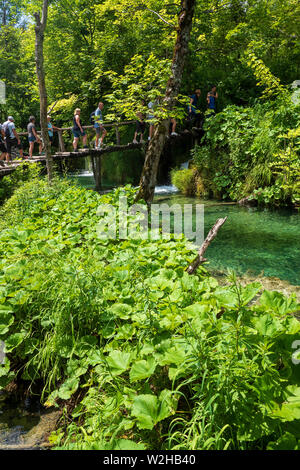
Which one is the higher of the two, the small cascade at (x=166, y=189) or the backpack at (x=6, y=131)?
the backpack at (x=6, y=131)

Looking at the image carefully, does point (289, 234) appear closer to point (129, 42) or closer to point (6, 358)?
point (6, 358)

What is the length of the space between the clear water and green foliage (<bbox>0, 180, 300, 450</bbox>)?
2117 millimetres

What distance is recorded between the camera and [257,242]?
6.97 metres

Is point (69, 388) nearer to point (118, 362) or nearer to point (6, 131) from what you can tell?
point (118, 362)

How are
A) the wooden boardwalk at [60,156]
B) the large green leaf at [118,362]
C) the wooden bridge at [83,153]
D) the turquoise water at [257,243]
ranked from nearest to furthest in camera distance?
the large green leaf at [118,362] < the turquoise water at [257,243] < the wooden boardwalk at [60,156] < the wooden bridge at [83,153]

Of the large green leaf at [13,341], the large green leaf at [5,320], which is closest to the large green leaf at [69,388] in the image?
the large green leaf at [13,341]

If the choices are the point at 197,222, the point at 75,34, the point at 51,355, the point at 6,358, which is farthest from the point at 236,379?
the point at 75,34

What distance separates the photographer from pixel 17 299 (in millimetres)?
2852

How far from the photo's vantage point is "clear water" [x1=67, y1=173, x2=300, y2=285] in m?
5.65

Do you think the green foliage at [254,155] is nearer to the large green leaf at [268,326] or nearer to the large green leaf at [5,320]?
the large green leaf at [268,326]

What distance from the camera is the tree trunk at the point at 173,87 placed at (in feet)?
20.0

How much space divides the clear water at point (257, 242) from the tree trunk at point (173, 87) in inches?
76.0
